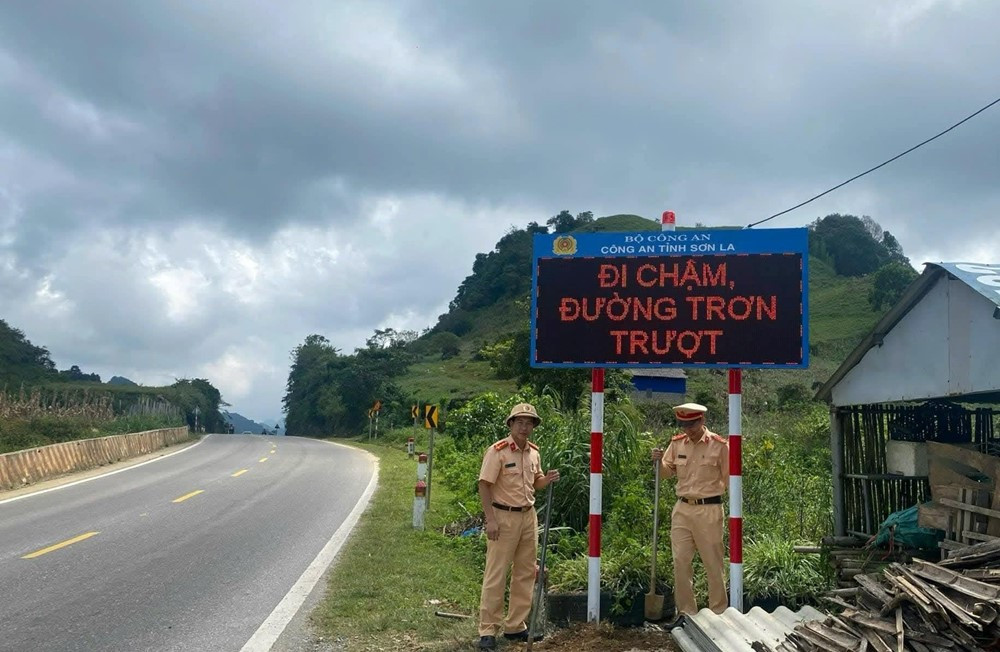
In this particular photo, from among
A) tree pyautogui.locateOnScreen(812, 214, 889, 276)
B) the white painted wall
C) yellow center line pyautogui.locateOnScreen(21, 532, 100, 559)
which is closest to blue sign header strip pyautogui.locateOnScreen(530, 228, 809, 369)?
the white painted wall

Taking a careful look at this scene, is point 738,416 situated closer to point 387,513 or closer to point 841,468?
point 841,468

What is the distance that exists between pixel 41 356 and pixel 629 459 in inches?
3016

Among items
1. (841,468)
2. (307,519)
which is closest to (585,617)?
(841,468)

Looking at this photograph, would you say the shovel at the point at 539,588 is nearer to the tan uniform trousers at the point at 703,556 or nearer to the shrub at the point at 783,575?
the tan uniform trousers at the point at 703,556

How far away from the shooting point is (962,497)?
19.9 feet

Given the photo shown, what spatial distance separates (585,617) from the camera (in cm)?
734

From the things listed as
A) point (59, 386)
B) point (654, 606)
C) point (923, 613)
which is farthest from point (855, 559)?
point (59, 386)

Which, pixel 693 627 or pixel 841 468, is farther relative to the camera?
pixel 841 468

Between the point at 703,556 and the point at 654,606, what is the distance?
66cm

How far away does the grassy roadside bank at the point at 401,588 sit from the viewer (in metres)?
6.89

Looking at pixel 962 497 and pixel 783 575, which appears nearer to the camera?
pixel 962 497

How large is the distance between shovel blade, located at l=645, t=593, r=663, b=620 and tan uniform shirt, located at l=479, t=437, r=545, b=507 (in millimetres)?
1390

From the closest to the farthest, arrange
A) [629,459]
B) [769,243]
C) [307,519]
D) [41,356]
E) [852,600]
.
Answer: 1. [852,600]
2. [769,243]
3. [629,459]
4. [307,519]
5. [41,356]

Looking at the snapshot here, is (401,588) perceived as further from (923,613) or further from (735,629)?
(923,613)
